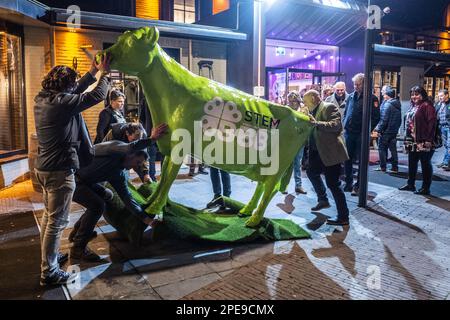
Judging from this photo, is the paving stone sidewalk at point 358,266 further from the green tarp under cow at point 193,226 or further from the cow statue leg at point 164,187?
the cow statue leg at point 164,187

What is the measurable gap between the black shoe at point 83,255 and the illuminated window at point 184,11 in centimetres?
1017

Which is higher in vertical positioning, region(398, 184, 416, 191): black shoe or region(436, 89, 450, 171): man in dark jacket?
region(436, 89, 450, 171): man in dark jacket

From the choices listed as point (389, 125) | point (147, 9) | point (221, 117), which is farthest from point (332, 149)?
point (147, 9)

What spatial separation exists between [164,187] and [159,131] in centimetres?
64

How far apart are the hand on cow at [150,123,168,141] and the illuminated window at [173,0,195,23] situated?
961 cm

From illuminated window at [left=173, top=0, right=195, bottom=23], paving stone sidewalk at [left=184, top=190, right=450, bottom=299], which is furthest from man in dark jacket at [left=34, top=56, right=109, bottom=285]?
illuminated window at [left=173, top=0, right=195, bottom=23]

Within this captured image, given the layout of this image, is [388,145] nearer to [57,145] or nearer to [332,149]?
[332,149]

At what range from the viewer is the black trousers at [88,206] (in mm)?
4203

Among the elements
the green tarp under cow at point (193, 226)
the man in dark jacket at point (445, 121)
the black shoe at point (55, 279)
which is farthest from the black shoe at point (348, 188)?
the black shoe at point (55, 279)

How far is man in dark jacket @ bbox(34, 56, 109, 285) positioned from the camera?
138 inches

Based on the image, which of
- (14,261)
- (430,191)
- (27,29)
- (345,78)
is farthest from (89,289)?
(345,78)

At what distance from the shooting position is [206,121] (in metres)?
4.46

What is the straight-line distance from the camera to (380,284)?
12.4ft

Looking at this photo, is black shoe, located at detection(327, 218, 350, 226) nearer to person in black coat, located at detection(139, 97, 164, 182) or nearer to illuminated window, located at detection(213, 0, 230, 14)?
person in black coat, located at detection(139, 97, 164, 182)
